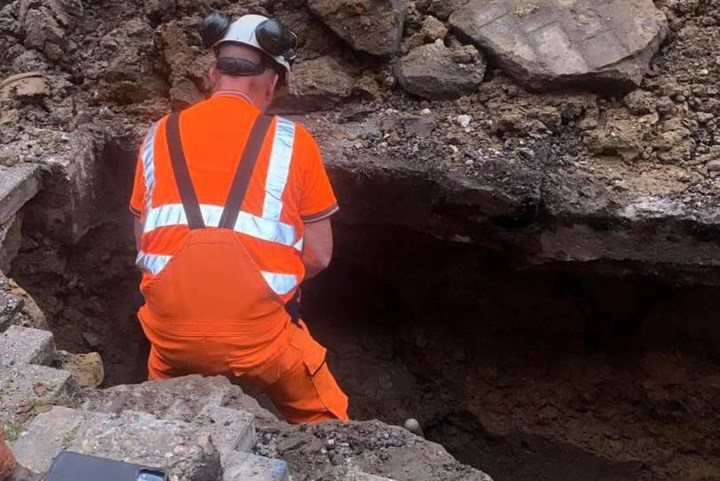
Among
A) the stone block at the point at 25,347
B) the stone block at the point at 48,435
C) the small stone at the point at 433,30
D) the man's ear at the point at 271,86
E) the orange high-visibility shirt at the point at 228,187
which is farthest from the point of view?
the small stone at the point at 433,30

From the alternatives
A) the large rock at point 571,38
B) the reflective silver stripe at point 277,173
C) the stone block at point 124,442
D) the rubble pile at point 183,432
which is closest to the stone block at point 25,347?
the rubble pile at point 183,432

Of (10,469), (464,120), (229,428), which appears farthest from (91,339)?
(10,469)

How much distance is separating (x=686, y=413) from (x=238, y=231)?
256cm

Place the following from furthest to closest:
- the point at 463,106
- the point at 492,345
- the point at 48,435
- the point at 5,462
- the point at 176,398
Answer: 1. the point at 492,345
2. the point at 463,106
3. the point at 176,398
4. the point at 48,435
5. the point at 5,462

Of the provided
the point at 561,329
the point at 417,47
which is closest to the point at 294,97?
the point at 417,47

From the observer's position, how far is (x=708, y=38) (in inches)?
150

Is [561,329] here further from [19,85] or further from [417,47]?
[19,85]

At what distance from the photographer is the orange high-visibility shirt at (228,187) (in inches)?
112

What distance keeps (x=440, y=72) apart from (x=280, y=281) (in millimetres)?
1417

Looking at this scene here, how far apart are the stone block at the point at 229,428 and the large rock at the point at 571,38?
2.03 meters

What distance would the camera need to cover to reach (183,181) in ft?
9.38

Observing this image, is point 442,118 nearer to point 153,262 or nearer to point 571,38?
point 571,38

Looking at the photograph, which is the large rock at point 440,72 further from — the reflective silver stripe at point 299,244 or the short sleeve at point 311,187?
the reflective silver stripe at point 299,244

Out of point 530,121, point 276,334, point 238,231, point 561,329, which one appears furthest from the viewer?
point 561,329
